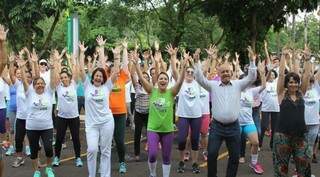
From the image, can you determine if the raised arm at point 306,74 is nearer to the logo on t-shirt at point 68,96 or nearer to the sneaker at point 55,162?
the logo on t-shirt at point 68,96

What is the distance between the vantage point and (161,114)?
8602mm

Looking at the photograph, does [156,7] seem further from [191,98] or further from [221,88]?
[221,88]

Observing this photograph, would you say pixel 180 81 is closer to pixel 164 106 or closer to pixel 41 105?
pixel 164 106

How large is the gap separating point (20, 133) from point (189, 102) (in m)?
3.11

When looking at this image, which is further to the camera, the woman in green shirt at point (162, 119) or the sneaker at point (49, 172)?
the sneaker at point (49, 172)

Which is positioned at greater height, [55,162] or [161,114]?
[161,114]

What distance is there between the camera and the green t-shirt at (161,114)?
859 centimetres

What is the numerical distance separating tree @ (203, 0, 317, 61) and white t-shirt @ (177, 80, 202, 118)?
12.4m

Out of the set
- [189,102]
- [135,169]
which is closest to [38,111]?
[135,169]

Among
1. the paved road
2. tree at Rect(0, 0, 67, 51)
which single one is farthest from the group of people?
tree at Rect(0, 0, 67, 51)

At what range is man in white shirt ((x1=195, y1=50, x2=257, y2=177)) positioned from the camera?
8.02 m

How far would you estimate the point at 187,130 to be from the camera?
10047 mm

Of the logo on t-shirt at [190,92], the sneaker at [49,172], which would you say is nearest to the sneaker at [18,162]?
the sneaker at [49,172]

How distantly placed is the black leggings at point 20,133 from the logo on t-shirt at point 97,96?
2.33 metres
